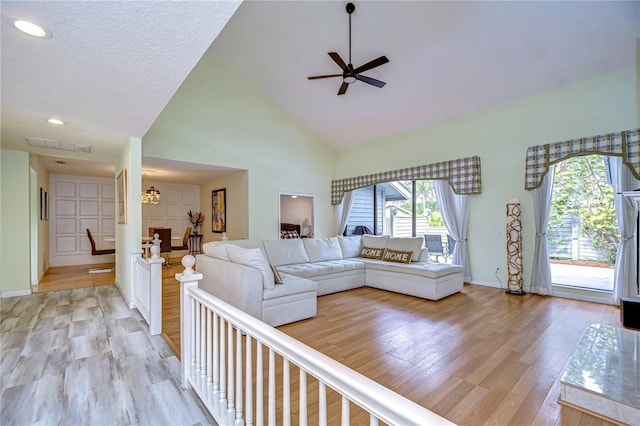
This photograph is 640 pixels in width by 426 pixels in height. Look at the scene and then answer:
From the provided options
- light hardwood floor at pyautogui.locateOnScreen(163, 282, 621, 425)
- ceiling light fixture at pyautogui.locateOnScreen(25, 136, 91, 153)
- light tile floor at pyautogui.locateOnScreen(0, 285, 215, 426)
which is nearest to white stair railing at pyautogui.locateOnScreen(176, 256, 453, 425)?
light tile floor at pyautogui.locateOnScreen(0, 285, 215, 426)

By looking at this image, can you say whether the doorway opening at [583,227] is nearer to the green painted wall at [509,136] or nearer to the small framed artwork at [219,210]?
the green painted wall at [509,136]

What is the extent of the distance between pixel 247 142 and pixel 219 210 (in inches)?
91.2

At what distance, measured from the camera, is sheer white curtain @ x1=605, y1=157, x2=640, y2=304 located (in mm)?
3908

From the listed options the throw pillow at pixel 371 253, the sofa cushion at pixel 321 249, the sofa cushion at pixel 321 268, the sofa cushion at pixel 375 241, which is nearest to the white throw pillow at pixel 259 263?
the sofa cushion at pixel 321 268

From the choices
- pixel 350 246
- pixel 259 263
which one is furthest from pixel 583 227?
pixel 259 263

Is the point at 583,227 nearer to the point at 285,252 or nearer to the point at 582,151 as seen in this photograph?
the point at 582,151

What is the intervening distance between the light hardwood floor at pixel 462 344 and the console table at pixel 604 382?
20 centimetres

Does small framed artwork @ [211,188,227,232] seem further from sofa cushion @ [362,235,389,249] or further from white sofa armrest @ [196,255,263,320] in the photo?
white sofa armrest @ [196,255,263,320]

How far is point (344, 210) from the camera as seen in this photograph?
7.92 meters

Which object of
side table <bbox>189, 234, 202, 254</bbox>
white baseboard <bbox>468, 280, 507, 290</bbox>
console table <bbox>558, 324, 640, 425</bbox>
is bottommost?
white baseboard <bbox>468, 280, 507, 290</bbox>

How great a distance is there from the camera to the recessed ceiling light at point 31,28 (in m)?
1.61

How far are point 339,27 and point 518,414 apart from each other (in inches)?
207

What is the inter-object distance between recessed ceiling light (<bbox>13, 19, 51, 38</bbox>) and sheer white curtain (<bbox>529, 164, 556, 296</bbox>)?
6.05m

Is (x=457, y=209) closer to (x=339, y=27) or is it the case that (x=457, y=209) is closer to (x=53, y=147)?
(x=339, y=27)
